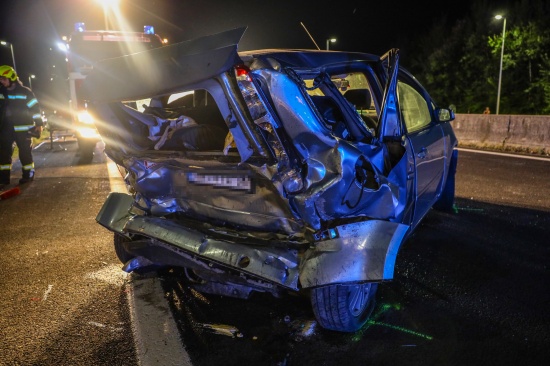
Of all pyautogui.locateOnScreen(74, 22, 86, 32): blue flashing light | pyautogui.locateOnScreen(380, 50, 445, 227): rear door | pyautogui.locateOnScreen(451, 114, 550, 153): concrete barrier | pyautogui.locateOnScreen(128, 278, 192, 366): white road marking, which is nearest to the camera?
pyautogui.locateOnScreen(128, 278, 192, 366): white road marking

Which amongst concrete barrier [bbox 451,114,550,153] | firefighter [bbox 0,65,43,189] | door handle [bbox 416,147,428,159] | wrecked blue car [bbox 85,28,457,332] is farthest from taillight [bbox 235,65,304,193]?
concrete barrier [bbox 451,114,550,153]

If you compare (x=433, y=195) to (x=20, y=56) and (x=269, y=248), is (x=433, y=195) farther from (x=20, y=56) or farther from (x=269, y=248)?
(x=20, y=56)

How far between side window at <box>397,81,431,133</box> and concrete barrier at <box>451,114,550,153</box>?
819 cm

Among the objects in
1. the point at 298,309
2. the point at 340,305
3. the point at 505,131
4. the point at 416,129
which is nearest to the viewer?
the point at 340,305

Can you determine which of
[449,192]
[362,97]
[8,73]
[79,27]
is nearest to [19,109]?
[8,73]

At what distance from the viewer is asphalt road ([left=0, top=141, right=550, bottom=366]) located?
2.42m

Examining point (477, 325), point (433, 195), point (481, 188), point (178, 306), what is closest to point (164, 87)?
point (178, 306)

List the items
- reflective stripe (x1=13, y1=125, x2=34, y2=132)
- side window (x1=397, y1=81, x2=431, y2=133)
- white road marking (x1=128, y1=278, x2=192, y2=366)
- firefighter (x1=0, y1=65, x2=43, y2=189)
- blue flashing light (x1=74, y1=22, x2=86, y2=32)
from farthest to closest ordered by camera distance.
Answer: blue flashing light (x1=74, y1=22, x2=86, y2=32)
reflective stripe (x1=13, y1=125, x2=34, y2=132)
firefighter (x1=0, y1=65, x2=43, y2=189)
side window (x1=397, y1=81, x2=431, y2=133)
white road marking (x1=128, y1=278, x2=192, y2=366)

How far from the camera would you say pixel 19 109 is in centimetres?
755

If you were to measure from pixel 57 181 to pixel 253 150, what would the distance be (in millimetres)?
6609

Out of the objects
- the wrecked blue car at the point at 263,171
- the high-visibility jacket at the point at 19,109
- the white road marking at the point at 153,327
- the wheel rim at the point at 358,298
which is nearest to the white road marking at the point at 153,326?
the white road marking at the point at 153,327

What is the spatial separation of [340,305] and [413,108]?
2305mm

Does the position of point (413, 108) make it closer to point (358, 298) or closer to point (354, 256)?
point (358, 298)

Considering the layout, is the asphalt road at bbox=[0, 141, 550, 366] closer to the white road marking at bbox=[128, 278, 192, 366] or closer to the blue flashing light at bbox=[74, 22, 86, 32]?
the white road marking at bbox=[128, 278, 192, 366]
